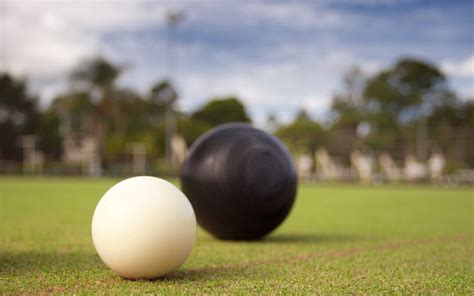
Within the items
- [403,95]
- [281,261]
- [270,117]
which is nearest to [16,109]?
[270,117]

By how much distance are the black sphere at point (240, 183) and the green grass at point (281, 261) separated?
0.36 meters

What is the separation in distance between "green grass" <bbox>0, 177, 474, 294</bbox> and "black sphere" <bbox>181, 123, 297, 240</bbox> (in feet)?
1.18

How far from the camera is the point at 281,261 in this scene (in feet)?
25.8

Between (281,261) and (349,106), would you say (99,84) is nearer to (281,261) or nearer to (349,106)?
(349,106)

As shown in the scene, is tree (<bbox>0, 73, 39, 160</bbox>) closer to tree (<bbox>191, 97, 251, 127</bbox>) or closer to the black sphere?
tree (<bbox>191, 97, 251, 127</bbox>)

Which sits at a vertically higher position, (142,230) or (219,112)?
(219,112)

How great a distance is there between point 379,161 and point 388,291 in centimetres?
4801

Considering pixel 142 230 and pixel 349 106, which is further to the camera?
pixel 349 106

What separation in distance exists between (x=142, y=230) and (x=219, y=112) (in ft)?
266

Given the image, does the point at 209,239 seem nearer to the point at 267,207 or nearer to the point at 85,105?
the point at 267,207

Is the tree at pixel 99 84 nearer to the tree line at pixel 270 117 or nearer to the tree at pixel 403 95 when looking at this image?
the tree line at pixel 270 117

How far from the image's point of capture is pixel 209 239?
10.3 m

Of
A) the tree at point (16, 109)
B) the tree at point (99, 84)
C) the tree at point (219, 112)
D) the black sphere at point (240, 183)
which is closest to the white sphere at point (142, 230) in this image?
the black sphere at point (240, 183)

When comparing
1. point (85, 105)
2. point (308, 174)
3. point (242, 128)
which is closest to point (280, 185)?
point (242, 128)
